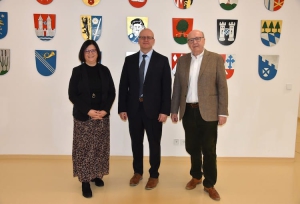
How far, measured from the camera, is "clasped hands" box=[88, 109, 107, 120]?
262cm

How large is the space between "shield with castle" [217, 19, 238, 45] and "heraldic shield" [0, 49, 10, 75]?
2676 mm

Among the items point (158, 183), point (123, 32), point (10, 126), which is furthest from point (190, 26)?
point (10, 126)

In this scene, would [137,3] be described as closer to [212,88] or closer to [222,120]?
[212,88]

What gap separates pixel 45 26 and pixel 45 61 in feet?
1.41

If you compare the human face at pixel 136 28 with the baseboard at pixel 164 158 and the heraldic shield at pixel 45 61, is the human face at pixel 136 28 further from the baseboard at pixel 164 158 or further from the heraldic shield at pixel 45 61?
the baseboard at pixel 164 158

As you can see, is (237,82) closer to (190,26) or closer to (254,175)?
(190,26)

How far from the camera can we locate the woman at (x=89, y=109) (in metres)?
2.63

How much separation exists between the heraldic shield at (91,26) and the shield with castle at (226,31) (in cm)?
151

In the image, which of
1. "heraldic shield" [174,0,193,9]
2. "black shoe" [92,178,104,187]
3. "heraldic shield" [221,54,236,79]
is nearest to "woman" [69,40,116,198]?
"black shoe" [92,178,104,187]

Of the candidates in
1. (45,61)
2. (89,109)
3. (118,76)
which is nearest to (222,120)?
(89,109)

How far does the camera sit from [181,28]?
3525mm

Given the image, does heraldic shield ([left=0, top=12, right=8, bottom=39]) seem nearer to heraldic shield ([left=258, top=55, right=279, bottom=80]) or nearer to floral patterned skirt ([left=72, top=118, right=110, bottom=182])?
floral patterned skirt ([left=72, top=118, right=110, bottom=182])

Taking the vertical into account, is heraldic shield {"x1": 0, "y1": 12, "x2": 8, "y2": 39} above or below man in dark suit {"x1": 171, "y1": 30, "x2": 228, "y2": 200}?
above

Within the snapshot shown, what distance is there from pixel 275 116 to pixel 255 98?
376mm
